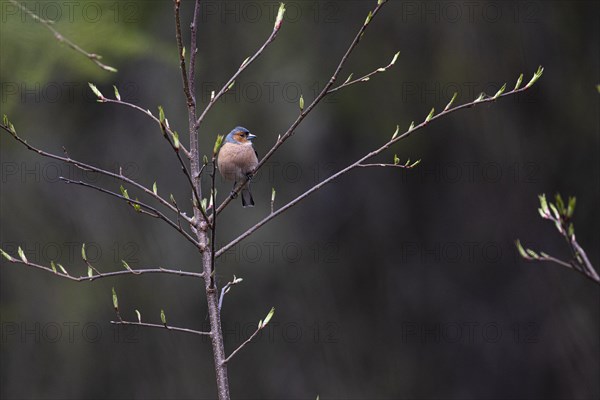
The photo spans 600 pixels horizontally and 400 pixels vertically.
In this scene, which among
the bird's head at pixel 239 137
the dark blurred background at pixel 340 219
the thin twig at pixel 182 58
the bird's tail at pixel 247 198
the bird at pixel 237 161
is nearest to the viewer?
the thin twig at pixel 182 58

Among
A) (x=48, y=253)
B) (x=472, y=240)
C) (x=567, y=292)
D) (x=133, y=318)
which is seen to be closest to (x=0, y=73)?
Answer: (x=48, y=253)

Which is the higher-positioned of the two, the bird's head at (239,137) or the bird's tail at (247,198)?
the bird's head at (239,137)

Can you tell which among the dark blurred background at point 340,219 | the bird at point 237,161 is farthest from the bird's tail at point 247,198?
the dark blurred background at point 340,219

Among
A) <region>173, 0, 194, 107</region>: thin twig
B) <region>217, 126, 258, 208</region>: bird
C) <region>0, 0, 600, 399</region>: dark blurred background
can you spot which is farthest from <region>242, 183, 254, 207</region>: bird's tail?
<region>173, 0, 194, 107</region>: thin twig

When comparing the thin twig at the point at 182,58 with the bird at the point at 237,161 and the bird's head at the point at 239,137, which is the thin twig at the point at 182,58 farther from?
the bird's head at the point at 239,137

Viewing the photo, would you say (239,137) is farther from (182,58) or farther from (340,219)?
(340,219)

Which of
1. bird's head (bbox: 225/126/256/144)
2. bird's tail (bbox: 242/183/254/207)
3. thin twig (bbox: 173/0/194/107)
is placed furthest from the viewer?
bird's tail (bbox: 242/183/254/207)

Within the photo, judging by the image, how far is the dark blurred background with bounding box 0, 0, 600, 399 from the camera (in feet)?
30.5

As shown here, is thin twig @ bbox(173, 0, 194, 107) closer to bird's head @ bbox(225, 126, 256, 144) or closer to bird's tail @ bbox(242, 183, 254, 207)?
bird's head @ bbox(225, 126, 256, 144)

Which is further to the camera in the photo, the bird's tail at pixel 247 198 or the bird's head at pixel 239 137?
the bird's tail at pixel 247 198

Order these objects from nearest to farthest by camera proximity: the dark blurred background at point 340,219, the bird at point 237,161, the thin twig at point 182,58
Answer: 1. the thin twig at point 182,58
2. the bird at point 237,161
3. the dark blurred background at point 340,219

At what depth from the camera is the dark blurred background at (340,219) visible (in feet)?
30.5

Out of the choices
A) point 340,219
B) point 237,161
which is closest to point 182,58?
point 237,161

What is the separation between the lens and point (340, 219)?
10602 millimetres
